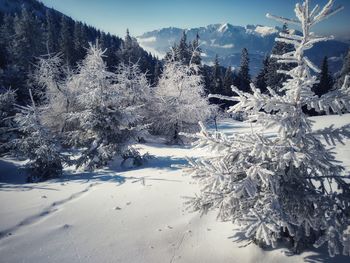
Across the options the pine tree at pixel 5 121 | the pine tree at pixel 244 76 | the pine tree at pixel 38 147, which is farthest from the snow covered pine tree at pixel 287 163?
the pine tree at pixel 244 76

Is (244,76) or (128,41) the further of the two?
(128,41)

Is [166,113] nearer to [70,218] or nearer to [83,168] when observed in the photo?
[83,168]

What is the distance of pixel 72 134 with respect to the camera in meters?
14.6

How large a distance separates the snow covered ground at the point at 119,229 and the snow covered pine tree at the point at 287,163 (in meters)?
0.89

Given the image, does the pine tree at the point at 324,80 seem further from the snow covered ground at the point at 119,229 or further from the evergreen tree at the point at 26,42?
the evergreen tree at the point at 26,42

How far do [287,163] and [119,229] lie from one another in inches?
158

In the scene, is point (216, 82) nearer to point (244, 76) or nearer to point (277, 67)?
point (244, 76)

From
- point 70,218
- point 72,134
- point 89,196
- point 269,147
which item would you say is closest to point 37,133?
point 72,134

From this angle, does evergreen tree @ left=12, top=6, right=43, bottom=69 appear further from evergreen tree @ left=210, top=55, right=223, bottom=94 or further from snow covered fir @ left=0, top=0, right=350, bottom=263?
snow covered fir @ left=0, top=0, right=350, bottom=263

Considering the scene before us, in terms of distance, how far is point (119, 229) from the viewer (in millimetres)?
6047

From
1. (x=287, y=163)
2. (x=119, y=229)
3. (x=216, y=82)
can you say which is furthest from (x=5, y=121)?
(x=216, y=82)

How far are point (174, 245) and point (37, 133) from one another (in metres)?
9.38

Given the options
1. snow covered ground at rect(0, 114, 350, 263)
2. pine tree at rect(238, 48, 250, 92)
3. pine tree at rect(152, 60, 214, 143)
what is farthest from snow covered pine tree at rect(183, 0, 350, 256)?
pine tree at rect(238, 48, 250, 92)

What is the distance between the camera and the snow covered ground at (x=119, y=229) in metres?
5.06
